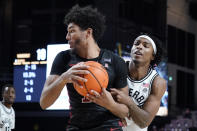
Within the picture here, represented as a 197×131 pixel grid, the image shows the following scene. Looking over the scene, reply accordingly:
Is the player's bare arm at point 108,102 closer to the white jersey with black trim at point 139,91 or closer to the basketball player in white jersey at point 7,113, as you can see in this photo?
the white jersey with black trim at point 139,91

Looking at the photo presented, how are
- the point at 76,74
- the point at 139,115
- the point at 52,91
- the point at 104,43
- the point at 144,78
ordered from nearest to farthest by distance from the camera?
the point at 76,74 < the point at 52,91 < the point at 139,115 < the point at 144,78 < the point at 104,43

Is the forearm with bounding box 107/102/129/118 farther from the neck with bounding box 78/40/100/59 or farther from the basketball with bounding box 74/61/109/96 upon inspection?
the neck with bounding box 78/40/100/59

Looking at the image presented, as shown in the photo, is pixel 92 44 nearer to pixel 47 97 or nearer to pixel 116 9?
pixel 47 97

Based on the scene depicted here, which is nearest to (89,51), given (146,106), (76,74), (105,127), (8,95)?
(76,74)

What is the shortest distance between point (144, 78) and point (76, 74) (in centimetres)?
156

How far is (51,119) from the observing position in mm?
16844

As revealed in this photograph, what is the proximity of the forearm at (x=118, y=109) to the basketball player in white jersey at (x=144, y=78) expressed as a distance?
805mm

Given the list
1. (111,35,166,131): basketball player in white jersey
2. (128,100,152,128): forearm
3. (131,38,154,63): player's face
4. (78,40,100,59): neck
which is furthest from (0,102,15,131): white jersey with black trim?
(78,40,100,59): neck

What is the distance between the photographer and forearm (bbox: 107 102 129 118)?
338 cm

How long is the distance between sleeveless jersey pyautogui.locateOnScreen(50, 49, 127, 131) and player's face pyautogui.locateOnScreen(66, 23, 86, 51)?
0.13 m

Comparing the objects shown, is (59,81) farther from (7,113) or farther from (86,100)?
(7,113)

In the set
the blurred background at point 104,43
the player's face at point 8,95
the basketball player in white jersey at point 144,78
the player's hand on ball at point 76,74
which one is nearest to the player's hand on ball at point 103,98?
the player's hand on ball at point 76,74

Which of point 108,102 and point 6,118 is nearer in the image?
point 108,102

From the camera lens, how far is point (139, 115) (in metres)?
4.03
